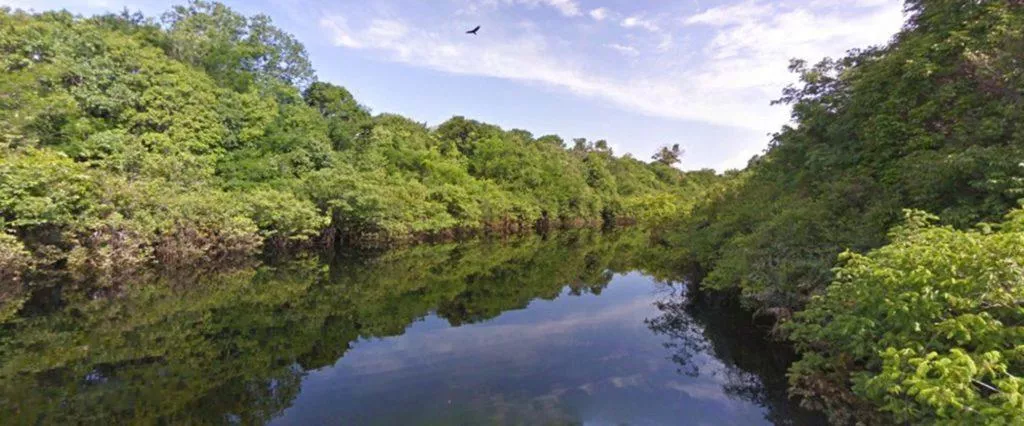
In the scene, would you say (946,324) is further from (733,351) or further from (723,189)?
(723,189)

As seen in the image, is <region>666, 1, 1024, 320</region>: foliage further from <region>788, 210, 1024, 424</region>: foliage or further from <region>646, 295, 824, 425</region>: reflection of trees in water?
<region>788, 210, 1024, 424</region>: foliage

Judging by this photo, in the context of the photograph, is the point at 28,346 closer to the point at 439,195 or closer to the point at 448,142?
the point at 439,195

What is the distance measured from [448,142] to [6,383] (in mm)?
48301

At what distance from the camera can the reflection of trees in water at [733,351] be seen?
27.6 feet

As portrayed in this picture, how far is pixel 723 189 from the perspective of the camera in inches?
939

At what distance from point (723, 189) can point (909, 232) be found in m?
18.6

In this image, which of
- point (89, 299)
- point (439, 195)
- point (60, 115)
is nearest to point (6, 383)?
point (89, 299)

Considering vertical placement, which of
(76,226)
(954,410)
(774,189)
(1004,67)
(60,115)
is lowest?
(954,410)

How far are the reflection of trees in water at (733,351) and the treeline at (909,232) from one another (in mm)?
631

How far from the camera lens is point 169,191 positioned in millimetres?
20109

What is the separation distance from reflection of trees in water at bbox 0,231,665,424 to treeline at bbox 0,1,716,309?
2.97 metres

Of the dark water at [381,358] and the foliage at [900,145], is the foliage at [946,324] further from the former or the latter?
the dark water at [381,358]

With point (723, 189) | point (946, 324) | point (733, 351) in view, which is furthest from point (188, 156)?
point (946, 324)

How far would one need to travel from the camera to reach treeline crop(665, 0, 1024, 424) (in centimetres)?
430
